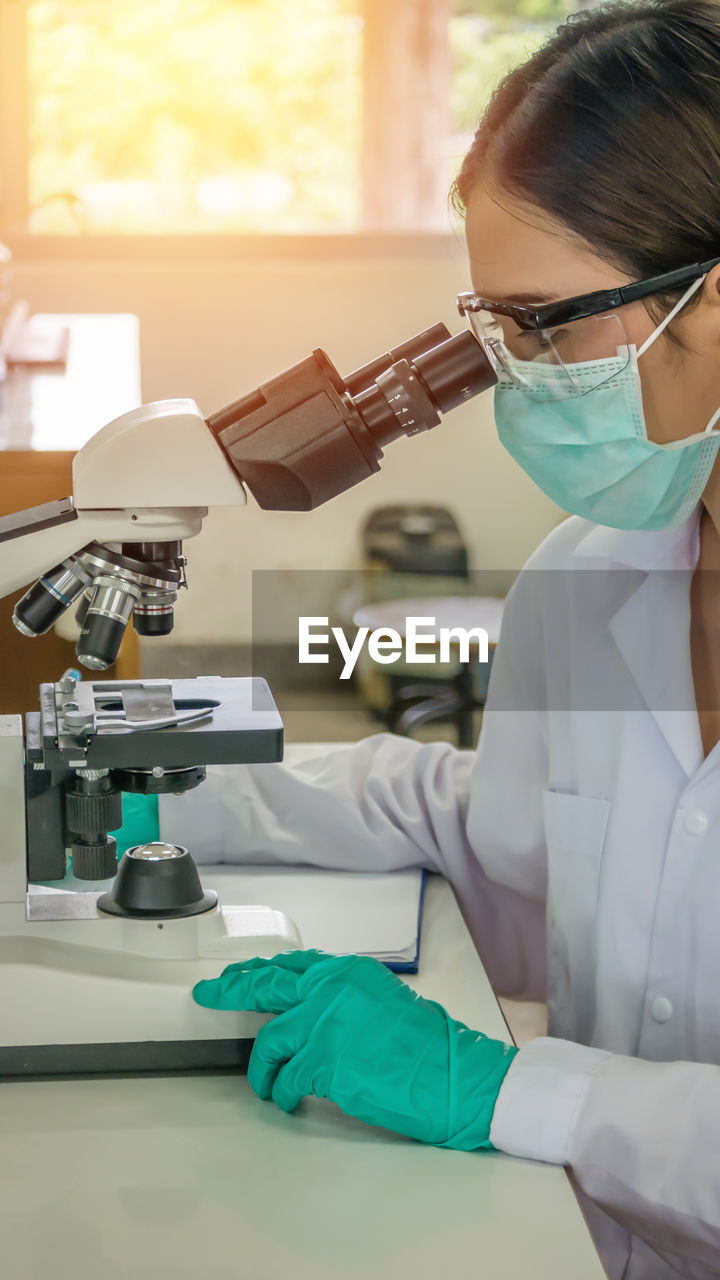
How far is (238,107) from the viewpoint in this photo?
379 cm

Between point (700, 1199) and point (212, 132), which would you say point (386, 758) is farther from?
point (212, 132)

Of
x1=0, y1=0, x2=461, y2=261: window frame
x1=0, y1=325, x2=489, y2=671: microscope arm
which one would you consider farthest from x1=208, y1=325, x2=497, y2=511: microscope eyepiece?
x1=0, y1=0, x2=461, y2=261: window frame

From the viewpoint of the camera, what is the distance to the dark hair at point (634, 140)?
84 cm

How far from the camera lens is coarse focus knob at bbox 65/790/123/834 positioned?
858 mm

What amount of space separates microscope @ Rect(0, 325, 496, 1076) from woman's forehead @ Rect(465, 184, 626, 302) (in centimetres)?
9

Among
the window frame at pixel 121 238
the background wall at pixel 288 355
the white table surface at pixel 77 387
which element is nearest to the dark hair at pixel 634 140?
the white table surface at pixel 77 387

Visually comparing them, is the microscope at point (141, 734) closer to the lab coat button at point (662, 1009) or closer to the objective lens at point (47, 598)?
the objective lens at point (47, 598)

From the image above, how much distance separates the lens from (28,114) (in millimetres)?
3766

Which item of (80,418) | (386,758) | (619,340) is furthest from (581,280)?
(80,418)

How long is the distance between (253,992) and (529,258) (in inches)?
24.9

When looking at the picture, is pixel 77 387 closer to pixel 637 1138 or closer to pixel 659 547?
pixel 659 547

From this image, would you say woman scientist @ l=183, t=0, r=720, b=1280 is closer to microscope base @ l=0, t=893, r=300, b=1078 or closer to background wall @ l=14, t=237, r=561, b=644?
microscope base @ l=0, t=893, r=300, b=1078

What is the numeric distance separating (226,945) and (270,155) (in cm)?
363

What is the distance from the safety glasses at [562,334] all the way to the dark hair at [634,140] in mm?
17
